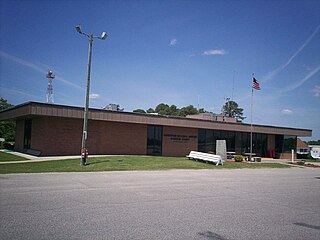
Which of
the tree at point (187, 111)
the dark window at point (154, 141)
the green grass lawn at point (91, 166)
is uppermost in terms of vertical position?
the tree at point (187, 111)

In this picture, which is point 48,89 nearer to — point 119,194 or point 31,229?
point 119,194

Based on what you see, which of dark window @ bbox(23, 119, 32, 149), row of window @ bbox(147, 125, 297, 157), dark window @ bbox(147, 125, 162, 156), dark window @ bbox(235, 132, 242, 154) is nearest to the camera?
dark window @ bbox(23, 119, 32, 149)

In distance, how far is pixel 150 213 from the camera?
7371 millimetres

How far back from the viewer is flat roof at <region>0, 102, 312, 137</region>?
76.7ft

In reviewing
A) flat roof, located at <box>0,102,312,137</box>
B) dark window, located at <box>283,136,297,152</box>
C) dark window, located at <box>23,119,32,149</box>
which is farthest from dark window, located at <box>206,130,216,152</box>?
dark window, located at <box>23,119,32,149</box>

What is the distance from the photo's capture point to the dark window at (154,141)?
31656 millimetres

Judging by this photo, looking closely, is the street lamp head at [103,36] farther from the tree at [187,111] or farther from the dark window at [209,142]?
the tree at [187,111]

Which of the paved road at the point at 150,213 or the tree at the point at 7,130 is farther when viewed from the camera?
the tree at the point at 7,130

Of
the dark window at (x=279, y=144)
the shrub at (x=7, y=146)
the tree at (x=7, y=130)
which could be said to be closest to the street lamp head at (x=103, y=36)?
→ the shrub at (x=7, y=146)

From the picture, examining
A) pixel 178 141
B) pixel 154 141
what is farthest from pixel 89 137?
pixel 178 141

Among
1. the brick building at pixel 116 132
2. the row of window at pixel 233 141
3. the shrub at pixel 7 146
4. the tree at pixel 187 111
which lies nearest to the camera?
the brick building at pixel 116 132

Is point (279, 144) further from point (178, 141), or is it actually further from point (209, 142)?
point (178, 141)

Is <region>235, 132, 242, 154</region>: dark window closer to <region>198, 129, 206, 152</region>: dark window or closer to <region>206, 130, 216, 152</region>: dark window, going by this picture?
<region>206, 130, 216, 152</region>: dark window

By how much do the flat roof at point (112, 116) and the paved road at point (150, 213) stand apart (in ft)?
42.2
